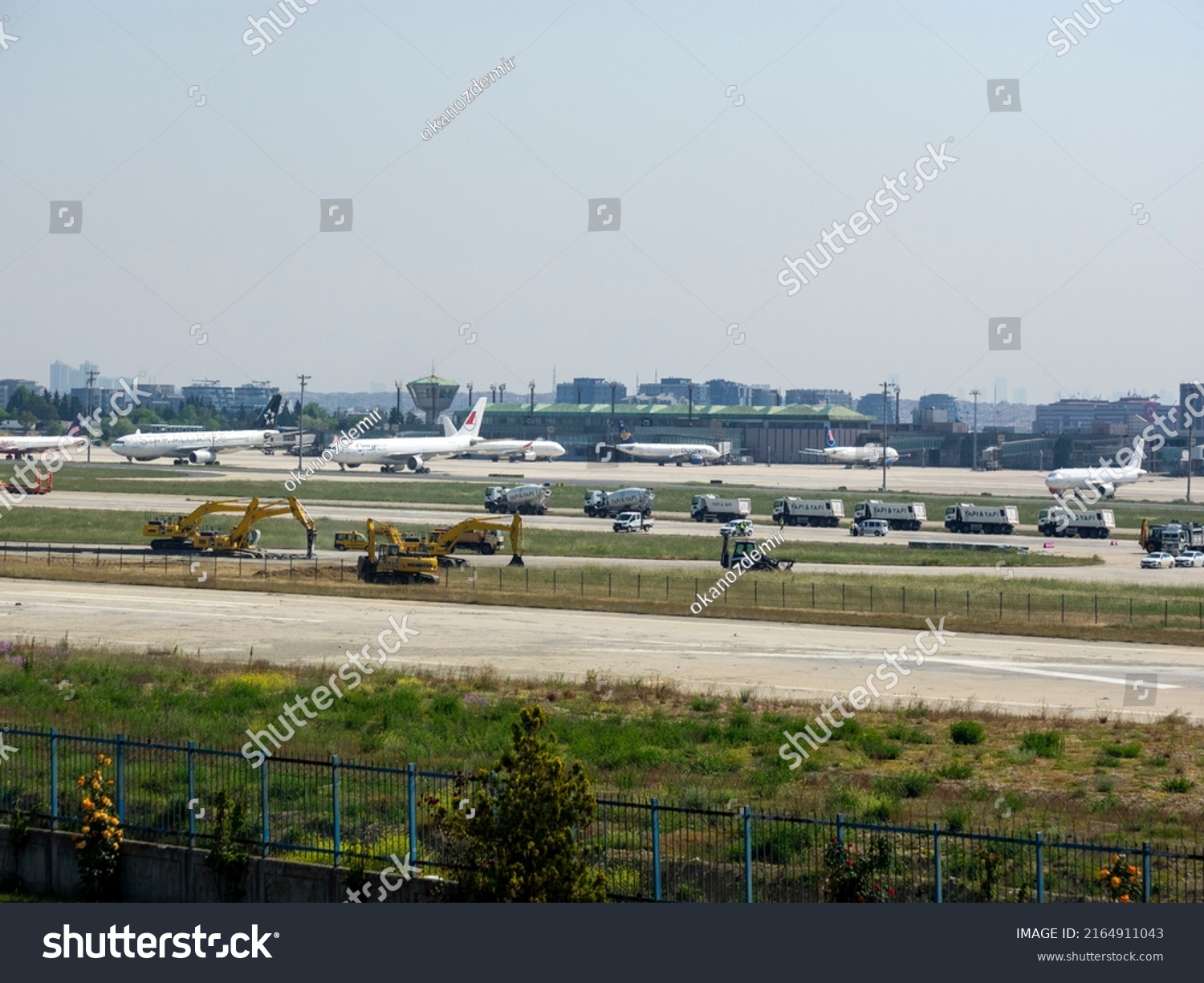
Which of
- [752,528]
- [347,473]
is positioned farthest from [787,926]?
[347,473]

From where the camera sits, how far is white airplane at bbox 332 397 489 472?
17279 centimetres

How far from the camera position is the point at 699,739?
34531 mm

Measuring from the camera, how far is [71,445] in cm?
19438

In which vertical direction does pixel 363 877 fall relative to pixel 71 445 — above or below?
below

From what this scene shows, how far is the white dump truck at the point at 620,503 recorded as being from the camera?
11500 cm

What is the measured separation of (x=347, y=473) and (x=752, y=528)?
79.5 metres

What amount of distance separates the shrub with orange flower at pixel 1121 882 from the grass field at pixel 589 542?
210 feet

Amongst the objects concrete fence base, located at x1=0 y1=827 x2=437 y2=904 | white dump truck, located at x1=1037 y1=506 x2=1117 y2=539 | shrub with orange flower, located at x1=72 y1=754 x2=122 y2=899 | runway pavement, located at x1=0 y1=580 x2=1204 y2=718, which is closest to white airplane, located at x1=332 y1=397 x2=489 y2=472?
white dump truck, located at x1=1037 y1=506 x2=1117 y2=539

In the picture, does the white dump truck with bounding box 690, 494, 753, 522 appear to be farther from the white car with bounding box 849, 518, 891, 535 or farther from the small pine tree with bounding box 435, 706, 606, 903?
the small pine tree with bounding box 435, 706, 606, 903

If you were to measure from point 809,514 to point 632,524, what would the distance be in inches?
689

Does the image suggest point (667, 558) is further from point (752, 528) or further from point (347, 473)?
point (347, 473)
